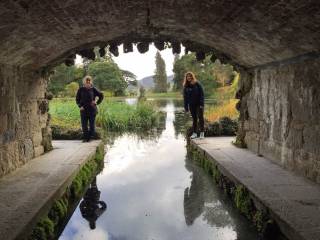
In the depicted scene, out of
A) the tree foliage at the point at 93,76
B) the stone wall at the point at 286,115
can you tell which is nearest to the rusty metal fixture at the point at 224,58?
the stone wall at the point at 286,115

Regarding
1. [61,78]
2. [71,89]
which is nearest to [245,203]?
[71,89]

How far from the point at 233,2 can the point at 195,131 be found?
691 centimetres

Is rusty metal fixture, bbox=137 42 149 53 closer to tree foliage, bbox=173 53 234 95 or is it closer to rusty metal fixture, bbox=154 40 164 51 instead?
rusty metal fixture, bbox=154 40 164 51

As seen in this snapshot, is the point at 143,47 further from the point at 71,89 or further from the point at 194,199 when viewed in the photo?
the point at 71,89

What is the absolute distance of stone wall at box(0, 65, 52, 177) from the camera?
6723mm

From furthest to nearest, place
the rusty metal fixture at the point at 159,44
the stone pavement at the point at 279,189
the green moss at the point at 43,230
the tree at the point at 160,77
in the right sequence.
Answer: the tree at the point at 160,77, the rusty metal fixture at the point at 159,44, the green moss at the point at 43,230, the stone pavement at the point at 279,189

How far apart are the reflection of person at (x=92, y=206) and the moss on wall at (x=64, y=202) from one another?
0.49 feet

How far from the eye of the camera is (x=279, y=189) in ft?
18.0

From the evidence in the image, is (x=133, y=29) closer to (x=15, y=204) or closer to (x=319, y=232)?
(x=15, y=204)

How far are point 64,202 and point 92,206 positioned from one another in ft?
1.89

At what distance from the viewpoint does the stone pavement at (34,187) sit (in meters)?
4.33

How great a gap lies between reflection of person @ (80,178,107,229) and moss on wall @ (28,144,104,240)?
0.49 feet

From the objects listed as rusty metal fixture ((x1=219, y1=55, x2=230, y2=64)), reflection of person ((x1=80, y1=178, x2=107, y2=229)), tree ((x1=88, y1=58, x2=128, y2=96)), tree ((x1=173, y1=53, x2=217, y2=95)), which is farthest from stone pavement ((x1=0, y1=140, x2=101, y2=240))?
tree ((x1=88, y1=58, x2=128, y2=96))

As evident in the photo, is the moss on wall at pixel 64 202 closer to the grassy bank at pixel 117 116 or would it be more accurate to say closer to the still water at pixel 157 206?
the still water at pixel 157 206
